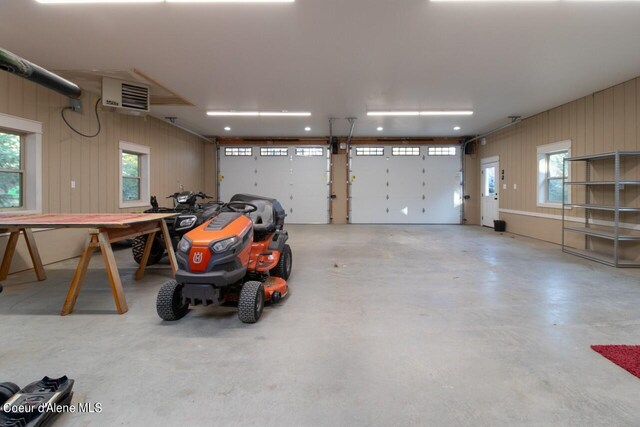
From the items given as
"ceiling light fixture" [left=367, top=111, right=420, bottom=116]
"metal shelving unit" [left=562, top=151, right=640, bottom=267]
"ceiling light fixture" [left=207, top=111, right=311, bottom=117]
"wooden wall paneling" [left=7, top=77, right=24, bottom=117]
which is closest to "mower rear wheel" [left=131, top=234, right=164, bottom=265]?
"wooden wall paneling" [left=7, top=77, right=24, bottom=117]

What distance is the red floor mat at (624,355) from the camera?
200cm

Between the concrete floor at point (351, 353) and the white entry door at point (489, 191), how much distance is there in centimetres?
562

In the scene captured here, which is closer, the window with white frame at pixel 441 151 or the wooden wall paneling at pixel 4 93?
the wooden wall paneling at pixel 4 93

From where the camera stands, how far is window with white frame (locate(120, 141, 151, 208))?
21.8ft

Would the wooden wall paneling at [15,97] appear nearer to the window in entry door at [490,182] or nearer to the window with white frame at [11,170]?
the window with white frame at [11,170]

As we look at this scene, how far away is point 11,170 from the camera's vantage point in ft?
14.7

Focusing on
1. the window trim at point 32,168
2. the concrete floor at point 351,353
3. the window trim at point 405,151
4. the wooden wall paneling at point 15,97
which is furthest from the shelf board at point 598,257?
the wooden wall paneling at point 15,97

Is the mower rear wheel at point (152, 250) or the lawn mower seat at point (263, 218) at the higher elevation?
the lawn mower seat at point (263, 218)

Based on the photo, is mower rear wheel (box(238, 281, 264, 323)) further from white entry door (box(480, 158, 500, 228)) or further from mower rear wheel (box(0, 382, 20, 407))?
white entry door (box(480, 158, 500, 228))

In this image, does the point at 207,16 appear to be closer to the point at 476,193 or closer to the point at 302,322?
the point at 302,322

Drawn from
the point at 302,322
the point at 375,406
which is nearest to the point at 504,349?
the point at 375,406

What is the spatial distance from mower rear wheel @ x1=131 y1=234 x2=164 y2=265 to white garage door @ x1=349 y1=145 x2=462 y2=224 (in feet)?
23.5

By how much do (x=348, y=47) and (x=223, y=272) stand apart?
10.5 ft

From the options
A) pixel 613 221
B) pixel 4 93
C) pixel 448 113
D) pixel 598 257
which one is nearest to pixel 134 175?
pixel 4 93
